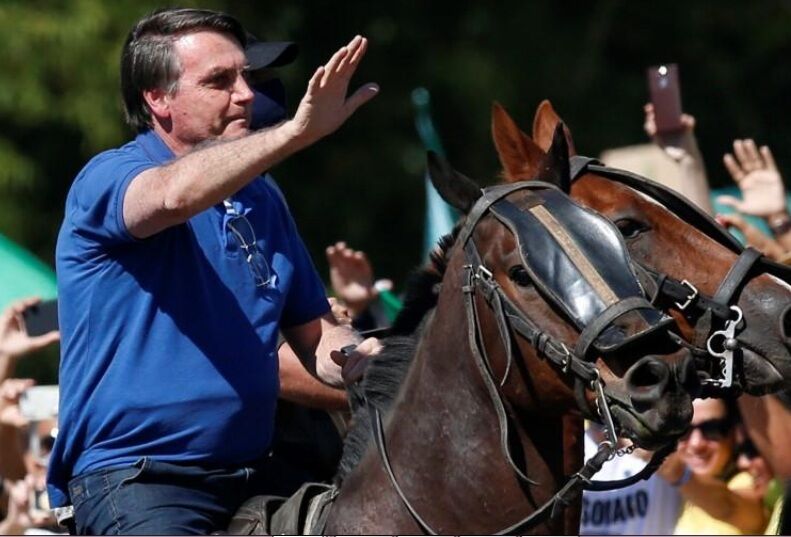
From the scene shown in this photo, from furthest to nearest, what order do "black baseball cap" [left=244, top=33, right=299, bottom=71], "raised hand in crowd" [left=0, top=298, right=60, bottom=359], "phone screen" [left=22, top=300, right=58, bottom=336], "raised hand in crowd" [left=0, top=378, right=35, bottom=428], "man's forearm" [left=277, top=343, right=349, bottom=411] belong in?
"phone screen" [left=22, top=300, right=58, bottom=336] → "raised hand in crowd" [left=0, top=298, right=60, bottom=359] → "raised hand in crowd" [left=0, top=378, right=35, bottom=428] → "black baseball cap" [left=244, top=33, right=299, bottom=71] → "man's forearm" [left=277, top=343, right=349, bottom=411]

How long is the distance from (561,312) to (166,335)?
3.11 ft

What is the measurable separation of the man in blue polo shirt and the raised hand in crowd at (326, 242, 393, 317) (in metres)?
2.83

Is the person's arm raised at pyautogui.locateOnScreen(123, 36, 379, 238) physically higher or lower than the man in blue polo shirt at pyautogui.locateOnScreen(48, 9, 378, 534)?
higher

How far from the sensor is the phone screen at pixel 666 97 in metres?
6.78

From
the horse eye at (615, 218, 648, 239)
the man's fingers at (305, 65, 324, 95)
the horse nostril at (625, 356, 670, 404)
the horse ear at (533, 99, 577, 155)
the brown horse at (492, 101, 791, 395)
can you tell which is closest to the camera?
the horse nostril at (625, 356, 670, 404)

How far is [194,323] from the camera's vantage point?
4355 millimetres

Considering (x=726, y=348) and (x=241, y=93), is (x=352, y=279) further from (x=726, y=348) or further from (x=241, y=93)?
(x=726, y=348)

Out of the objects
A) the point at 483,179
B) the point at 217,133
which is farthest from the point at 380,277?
the point at 217,133

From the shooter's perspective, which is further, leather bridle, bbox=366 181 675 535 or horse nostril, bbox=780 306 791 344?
horse nostril, bbox=780 306 791 344

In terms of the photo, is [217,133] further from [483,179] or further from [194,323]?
[483,179]

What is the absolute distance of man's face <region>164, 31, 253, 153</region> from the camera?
15.1 feet

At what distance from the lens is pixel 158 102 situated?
183 inches

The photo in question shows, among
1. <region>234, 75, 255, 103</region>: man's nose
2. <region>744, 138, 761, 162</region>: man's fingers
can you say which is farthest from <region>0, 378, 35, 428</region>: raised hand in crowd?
<region>744, 138, 761, 162</region>: man's fingers

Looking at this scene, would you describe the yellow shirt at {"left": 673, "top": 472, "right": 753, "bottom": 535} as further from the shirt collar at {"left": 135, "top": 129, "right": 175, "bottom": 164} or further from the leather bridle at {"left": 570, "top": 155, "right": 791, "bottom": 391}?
the shirt collar at {"left": 135, "top": 129, "right": 175, "bottom": 164}
